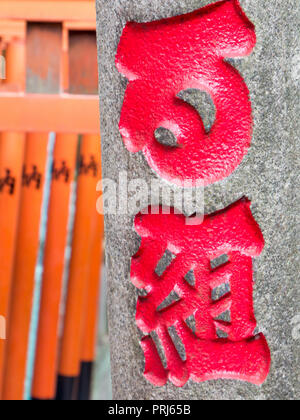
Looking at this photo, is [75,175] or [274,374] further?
[75,175]

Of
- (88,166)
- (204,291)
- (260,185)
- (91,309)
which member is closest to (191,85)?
(260,185)

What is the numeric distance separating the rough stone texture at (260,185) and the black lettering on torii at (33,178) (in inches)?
57.3

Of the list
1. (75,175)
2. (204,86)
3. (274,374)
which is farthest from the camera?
(75,175)

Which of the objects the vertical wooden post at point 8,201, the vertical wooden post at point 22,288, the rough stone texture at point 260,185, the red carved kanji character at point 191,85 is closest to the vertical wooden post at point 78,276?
the vertical wooden post at point 22,288

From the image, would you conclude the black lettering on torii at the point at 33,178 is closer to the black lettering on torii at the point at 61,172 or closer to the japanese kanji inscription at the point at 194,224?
the black lettering on torii at the point at 61,172

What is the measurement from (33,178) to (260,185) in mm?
1728

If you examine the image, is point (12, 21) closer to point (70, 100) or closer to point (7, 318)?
point (70, 100)

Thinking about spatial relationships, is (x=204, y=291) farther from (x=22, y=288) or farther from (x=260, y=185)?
(x=22, y=288)

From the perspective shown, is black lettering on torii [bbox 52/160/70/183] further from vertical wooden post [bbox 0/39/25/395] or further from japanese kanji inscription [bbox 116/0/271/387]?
japanese kanji inscription [bbox 116/0/271/387]

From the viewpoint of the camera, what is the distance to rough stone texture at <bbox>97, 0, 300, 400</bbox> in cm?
131

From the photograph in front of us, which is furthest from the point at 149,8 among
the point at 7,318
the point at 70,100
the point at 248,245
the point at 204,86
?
the point at 7,318

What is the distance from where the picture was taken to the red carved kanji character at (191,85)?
127cm

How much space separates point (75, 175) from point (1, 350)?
1.03 metres
